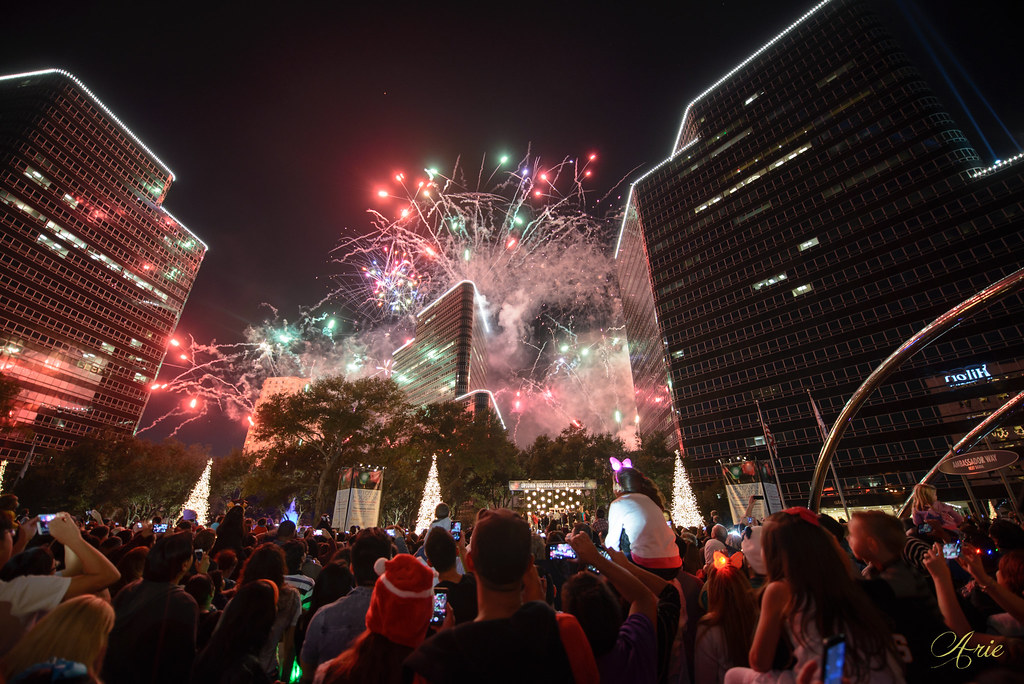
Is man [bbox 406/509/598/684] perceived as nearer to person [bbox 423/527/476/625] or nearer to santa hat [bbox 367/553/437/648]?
santa hat [bbox 367/553/437/648]

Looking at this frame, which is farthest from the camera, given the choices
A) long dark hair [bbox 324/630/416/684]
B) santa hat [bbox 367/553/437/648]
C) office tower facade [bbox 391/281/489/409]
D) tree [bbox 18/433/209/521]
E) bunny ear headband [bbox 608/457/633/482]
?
office tower facade [bbox 391/281/489/409]

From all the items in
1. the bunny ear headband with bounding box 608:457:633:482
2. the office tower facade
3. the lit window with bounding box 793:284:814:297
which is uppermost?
the office tower facade

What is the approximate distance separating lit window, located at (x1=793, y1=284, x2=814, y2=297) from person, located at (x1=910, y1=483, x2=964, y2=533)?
61.8 meters

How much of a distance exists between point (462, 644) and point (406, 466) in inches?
1717

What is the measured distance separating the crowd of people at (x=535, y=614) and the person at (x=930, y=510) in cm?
177

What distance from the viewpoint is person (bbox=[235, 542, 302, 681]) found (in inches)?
137

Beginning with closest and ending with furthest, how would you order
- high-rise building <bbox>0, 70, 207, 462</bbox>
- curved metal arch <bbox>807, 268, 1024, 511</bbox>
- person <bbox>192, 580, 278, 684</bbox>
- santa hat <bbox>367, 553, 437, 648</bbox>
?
santa hat <bbox>367, 553, 437, 648</bbox>
person <bbox>192, 580, 278, 684</bbox>
curved metal arch <bbox>807, 268, 1024, 511</bbox>
high-rise building <bbox>0, 70, 207, 462</bbox>

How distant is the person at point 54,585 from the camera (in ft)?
9.05

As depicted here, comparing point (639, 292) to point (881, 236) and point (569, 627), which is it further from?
point (569, 627)

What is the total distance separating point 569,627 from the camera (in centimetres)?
167

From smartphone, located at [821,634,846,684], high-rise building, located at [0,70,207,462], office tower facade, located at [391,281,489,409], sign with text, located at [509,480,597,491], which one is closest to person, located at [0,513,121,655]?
smartphone, located at [821,634,846,684]

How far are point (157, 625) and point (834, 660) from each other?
4106 millimetres

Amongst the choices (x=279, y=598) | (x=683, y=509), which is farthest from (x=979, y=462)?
(x=683, y=509)

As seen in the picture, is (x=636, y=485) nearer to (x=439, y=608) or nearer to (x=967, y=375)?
(x=439, y=608)
